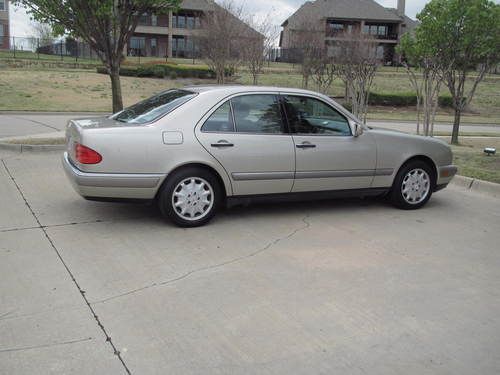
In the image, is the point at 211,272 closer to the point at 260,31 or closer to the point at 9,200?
the point at 9,200

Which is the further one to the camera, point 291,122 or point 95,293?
point 291,122

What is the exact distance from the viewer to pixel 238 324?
3.73m

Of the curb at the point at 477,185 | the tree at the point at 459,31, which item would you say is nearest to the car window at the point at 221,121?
the curb at the point at 477,185

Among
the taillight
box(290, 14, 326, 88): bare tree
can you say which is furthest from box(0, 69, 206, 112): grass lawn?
the taillight

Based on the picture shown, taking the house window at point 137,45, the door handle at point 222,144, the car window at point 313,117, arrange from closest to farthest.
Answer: the door handle at point 222,144, the car window at point 313,117, the house window at point 137,45

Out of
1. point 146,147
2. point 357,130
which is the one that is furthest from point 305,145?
point 146,147

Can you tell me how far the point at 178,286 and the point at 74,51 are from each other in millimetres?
48118

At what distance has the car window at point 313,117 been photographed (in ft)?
20.9

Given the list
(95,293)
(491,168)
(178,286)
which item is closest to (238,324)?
(178,286)

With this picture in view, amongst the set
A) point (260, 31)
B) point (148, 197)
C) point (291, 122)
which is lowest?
point (148, 197)

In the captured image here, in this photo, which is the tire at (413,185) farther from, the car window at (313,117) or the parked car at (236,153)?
the car window at (313,117)

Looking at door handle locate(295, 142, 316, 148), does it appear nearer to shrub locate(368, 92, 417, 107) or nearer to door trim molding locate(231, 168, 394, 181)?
door trim molding locate(231, 168, 394, 181)

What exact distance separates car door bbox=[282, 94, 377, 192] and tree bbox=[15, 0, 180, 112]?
19.3 feet

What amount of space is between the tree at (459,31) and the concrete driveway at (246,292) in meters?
8.65
